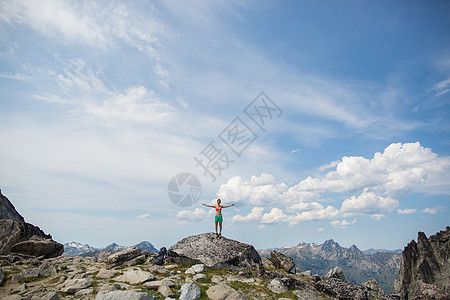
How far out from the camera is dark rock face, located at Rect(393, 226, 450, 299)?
61050 mm

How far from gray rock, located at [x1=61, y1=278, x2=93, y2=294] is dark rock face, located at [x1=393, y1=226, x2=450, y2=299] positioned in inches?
2699

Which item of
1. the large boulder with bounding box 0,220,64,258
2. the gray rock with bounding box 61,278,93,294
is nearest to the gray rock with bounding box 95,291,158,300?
the gray rock with bounding box 61,278,93,294

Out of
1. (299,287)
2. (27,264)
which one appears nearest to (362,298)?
(299,287)

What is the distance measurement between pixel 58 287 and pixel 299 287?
1724 cm

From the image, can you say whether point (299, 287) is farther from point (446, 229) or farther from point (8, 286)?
point (446, 229)

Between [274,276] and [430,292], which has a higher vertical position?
[274,276]

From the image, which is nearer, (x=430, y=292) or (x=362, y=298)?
(x=362, y=298)

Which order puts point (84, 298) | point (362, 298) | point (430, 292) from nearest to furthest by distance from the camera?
point (84, 298), point (362, 298), point (430, 292)

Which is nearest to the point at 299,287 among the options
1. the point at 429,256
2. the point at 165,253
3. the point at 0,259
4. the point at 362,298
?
the point at 362,298

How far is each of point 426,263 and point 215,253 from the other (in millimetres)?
76912

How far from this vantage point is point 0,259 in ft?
75.0

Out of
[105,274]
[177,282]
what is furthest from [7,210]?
[177,282]

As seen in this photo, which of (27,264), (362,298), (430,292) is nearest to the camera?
(362,298)

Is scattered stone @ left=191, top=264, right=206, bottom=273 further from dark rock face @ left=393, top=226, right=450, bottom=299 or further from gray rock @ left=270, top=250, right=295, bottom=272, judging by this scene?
dark rock face @ left=393, top=226, right=450, bottom=299
